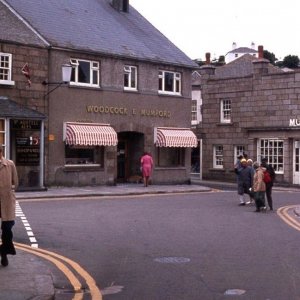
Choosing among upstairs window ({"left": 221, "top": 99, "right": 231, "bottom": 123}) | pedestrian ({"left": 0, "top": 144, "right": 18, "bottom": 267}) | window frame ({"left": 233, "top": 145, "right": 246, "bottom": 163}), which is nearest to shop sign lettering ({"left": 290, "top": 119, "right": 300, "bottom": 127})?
window frame ({"left": 233, "top": 145, "right": 246, "bottom": 163})

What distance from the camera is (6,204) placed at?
34.9 ft

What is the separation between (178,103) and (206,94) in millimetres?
8293

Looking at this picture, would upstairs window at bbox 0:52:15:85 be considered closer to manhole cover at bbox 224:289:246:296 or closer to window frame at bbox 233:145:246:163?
window frame at bbox 233:145:246:163

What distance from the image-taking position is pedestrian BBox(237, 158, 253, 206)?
24.0m

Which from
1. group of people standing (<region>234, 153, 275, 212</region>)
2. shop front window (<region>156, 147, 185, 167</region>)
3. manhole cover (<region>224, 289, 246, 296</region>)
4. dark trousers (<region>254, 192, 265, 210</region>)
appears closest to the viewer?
manhole cover (<region>224, 289, 246, 296</region>)

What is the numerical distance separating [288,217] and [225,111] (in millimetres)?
24305

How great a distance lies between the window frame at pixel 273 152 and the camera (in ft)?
133

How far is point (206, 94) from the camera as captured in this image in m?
44.5

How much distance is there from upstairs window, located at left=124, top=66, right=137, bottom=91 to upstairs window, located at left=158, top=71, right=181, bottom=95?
1.76m

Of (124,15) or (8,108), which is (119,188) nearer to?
(8,108)

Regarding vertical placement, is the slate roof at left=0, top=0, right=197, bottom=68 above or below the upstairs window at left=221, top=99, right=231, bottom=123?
above

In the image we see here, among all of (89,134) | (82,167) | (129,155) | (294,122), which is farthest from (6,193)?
(294,122)

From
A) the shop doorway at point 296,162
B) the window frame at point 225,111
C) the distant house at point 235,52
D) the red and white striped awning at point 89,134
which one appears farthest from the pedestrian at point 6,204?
the distant house at point 235,52

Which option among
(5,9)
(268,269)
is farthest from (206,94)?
(268,269)
